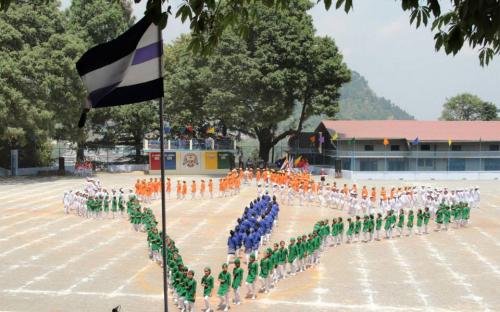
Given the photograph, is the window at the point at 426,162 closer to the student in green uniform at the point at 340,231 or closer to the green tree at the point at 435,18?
the student in green uniform at the point at 340,231

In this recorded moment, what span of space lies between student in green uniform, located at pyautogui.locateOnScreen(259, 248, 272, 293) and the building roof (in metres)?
33.1

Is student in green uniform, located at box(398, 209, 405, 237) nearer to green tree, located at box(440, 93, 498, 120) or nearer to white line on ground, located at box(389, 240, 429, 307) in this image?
white line on ground, located at box(389, 240, 429, 307)

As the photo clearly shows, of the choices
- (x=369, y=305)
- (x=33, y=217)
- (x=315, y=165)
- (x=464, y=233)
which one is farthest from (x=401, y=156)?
(x=369, y=305)

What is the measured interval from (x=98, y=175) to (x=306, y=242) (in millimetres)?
35857

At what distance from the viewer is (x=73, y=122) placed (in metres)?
45.3

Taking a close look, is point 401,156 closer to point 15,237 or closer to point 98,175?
point 98,175

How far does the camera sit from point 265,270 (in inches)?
567

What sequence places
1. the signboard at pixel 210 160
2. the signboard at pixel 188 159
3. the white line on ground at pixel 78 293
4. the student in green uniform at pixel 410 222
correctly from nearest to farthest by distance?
the white line on ground at pixel 78 293 < the student in green uniform at pixel 410 222 < the signboard at pixel 188 159 < the signboard at pixel 210 160

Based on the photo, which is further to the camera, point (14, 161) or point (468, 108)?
point (468, 108)

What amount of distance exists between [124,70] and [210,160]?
137ft

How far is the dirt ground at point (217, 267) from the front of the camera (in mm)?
13648

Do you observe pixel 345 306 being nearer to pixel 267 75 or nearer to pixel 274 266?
pixel 274 266

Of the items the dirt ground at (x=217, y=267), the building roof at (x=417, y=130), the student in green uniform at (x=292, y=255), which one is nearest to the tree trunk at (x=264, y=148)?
the building roof at (x=417, y=130)

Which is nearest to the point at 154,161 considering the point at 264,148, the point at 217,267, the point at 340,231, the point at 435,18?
the point at 264,148
